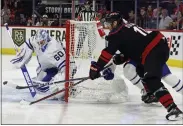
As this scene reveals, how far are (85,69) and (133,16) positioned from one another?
4.52 m

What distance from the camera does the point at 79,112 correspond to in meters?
3.82

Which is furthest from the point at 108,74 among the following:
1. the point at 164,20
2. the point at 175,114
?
the point at 164,20

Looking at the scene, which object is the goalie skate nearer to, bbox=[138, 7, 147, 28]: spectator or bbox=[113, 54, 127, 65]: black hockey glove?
bbox=[113, 54, 127, 65]: black hockey glove

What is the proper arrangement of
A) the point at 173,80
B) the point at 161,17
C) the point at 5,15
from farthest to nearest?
the point at 5,15, the point at 161,17, the point at 173,80

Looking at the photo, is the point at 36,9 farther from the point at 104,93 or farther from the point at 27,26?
the point at 104,93

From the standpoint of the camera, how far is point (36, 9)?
10.1m

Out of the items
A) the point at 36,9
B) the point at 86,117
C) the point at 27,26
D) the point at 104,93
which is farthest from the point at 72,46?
the point at 36,9

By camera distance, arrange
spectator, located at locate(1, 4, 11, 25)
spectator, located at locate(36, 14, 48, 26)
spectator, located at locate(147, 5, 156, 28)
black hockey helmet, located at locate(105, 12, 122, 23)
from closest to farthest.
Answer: black hockey helmet, located at locate(105, 12, 122, 23) → spectator, located at locate(147, 5, 156, 28) → spectator, located at locate(36, 14, 48, 26) → spectator, located at locate(1, 4, 11, 25)

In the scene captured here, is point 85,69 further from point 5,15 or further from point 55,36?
point 5,15

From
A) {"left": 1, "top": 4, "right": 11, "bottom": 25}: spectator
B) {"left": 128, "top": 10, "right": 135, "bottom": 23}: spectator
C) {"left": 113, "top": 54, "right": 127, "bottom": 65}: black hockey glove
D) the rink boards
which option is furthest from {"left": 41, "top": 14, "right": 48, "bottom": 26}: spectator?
{"left": 113, "top": 54, "right": 127, "bottom": 65}: black hockey glove

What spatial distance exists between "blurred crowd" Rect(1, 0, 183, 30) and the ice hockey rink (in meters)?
2.80

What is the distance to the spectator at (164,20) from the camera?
8217 mm

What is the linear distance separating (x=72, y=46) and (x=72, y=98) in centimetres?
50

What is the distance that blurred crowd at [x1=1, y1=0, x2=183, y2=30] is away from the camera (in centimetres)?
818
